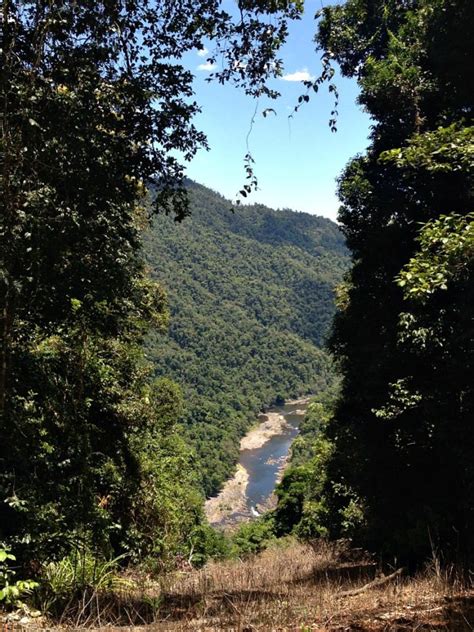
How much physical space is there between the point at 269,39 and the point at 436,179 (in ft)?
18.7

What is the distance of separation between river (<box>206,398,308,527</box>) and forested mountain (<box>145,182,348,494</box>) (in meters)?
2.52

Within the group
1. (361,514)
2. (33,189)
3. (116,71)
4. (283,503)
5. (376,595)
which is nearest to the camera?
(376,595)

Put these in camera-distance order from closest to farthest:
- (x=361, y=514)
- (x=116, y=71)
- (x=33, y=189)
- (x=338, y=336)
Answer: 1. (x=33, y=189)
2. (x=116, y=71)
3. (x=361, y=514)
4. (x=338, y=336)

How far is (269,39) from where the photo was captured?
4586mm

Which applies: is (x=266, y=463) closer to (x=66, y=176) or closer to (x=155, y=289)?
(x=155, y=289)

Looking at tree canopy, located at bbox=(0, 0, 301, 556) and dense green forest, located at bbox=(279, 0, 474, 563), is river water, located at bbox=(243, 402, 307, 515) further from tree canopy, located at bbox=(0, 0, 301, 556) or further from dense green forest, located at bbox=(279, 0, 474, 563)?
tree canopy, located at bbox=(0, 0, 301, 556)

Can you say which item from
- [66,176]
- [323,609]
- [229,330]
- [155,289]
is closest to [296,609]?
[323,609]

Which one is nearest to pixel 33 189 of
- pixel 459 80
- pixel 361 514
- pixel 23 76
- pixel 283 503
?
pixel 23 76

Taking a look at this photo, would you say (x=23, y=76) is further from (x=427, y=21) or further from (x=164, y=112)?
(x=427, y=21)

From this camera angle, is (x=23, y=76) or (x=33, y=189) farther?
(x=33, y=189)

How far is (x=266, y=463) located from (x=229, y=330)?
63782mm

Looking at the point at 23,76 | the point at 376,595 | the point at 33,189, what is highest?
the point at 23,76

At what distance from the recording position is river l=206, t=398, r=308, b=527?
5634cm

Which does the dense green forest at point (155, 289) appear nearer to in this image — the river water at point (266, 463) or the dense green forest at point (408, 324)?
the dense green forest at point (408, 324)
